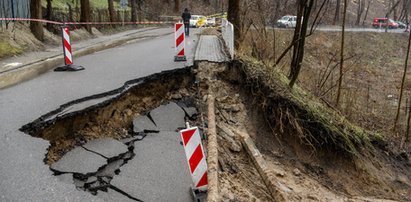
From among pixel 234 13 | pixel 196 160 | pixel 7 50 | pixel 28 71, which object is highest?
pixel 234 13

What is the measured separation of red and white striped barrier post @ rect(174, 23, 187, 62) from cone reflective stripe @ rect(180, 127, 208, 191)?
22.4 feet

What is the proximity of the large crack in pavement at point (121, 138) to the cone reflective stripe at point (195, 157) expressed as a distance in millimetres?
390

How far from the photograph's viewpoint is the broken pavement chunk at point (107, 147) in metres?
5.61

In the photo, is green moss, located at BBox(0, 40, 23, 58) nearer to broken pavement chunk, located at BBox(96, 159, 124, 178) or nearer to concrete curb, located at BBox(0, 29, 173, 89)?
concrete curb, located at BBox(0, 29, 173, 89)

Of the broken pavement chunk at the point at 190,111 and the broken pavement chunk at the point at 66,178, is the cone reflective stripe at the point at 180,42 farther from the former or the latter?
the broken pavement chunk at the point at 66,178

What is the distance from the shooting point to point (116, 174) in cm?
500

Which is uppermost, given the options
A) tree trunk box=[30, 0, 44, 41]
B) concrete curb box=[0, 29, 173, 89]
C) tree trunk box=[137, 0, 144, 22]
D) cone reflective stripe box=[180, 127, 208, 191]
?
tree trunk box=[137, 0, 144, 22]

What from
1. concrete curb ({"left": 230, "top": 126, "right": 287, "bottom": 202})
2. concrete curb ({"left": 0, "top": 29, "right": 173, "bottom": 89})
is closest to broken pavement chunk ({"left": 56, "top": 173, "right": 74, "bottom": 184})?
concrete curb ({"left": 230, "top": 126, "right": 287, "bottom": 202})

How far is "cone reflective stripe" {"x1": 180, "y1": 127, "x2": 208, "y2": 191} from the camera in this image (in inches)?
175

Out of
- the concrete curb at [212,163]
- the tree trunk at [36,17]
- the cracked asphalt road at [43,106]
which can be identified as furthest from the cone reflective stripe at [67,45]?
the tree trunk at [36,17]

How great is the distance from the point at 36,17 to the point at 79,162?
11.8 m

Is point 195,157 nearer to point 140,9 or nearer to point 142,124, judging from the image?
point 142,124

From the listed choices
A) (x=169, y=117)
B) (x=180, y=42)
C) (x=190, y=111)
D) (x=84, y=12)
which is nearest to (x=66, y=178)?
(x=169, y=117)

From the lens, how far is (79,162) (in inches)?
204
